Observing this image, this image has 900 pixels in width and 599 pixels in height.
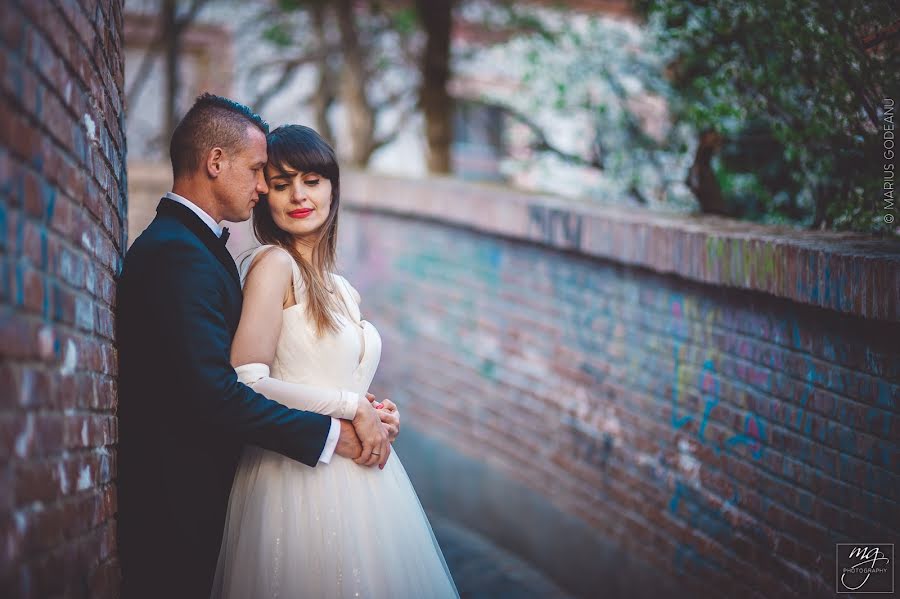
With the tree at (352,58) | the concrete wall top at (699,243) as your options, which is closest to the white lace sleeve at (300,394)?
the concrete wall top at (699,243)

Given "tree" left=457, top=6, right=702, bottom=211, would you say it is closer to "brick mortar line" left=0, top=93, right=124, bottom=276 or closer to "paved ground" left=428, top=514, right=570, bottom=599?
"paved ground" left=428, top=514, right=570, bottom=599

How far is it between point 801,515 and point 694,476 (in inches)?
29.8

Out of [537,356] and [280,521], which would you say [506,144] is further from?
[280,521]

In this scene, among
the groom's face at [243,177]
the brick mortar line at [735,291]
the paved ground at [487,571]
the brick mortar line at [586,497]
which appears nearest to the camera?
the groom's face at [243,177]

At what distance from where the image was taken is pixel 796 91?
4.84 m

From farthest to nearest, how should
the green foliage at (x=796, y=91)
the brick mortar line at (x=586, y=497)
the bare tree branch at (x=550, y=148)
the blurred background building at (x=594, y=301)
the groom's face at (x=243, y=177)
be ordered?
the bare tree branch at (x=550, y=148) < the green foliage at (x=796, y=91) < the brick mortar line at (x=586, y=497) < the groom's face at (x=243, y=177) < the blurred background building at (x=594, y=301)

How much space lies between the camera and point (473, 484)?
634 cm

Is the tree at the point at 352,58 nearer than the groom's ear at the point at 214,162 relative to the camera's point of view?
No

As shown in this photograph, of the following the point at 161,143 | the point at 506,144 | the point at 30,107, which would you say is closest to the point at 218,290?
the point at 30,107

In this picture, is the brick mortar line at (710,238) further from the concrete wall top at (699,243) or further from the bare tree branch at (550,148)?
the bare tree branch at (550,148)

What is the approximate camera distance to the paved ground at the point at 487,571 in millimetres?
5273

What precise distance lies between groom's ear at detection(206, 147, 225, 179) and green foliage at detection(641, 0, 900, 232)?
2987 millimetres
